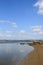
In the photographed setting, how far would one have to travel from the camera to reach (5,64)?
17500 millimetres

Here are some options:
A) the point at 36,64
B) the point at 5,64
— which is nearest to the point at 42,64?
the point at 36,64

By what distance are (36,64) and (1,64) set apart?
4.90 metres

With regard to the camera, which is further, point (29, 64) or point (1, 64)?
point (1, 64)

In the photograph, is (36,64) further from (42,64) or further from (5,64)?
(5,64)

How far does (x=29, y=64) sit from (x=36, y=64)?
873mm

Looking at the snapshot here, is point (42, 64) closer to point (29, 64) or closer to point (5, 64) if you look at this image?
point (29, 64)

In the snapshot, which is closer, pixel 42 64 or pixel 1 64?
pixel 42 64

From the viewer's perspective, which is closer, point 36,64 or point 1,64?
point 36,64

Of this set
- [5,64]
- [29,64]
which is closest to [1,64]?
[5,64]

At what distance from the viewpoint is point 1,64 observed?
17594 mm

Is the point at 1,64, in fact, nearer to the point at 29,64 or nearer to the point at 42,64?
the point at 29,64

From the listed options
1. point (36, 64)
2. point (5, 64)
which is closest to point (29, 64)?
point (36, 64)

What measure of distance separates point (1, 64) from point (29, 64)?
403 cm

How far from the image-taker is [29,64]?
15953 millimetres
